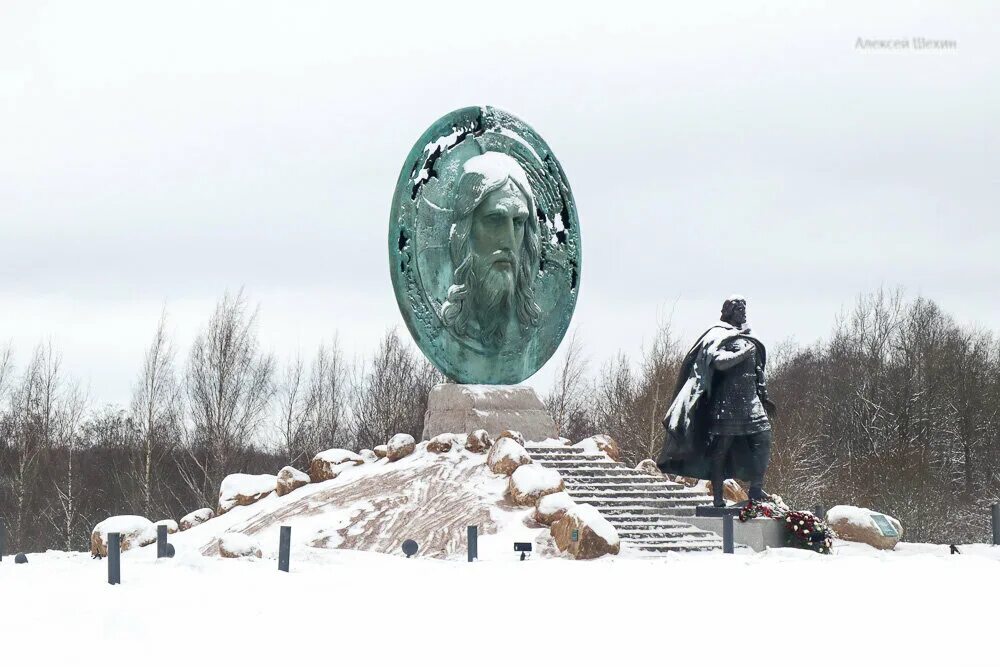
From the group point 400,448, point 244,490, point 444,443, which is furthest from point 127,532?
point 444,443

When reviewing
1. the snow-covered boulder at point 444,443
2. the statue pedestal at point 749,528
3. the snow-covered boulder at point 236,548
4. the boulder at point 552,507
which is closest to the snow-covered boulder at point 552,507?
the boulder at point 552,507

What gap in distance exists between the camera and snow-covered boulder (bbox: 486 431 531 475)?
1745cm

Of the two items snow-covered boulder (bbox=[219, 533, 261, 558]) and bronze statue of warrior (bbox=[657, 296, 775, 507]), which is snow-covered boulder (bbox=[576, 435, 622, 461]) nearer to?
bronze statue of warrior (bbox=[657, 296, 775, 507])

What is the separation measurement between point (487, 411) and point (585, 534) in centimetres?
454

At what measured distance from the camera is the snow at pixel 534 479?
16.5 metres

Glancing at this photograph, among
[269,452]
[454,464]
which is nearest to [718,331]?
[454,464]

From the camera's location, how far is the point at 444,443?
1859cm

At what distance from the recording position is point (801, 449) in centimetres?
3097

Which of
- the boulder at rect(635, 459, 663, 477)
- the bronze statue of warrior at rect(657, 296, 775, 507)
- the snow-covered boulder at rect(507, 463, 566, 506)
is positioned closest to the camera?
the snow-covered boulder at rect(507, 463, 566, 506)

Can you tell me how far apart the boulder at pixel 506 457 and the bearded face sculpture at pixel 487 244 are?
103 inches

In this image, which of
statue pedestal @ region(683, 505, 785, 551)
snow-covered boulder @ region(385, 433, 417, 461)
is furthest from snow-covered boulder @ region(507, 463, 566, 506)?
snow-covered boulder @ region(385, 433, 417, 461)

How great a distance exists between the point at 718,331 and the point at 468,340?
429 centimetres

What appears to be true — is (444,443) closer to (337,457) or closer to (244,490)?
(337,457)

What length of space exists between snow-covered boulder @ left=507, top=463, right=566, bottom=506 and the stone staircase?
0.58 metres
